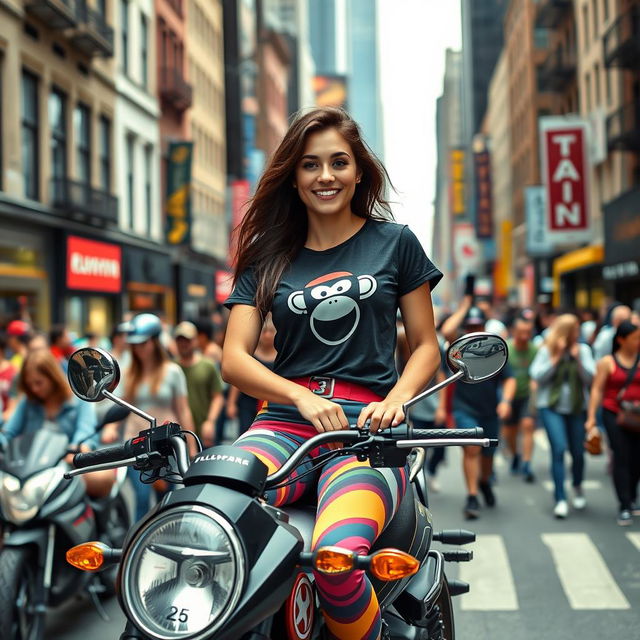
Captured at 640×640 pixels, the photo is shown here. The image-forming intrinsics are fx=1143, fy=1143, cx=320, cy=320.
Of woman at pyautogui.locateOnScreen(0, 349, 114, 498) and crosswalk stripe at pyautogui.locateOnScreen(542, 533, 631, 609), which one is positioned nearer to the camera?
woman at pyautogui.locateOnScreen(0, 349, 114, 498)

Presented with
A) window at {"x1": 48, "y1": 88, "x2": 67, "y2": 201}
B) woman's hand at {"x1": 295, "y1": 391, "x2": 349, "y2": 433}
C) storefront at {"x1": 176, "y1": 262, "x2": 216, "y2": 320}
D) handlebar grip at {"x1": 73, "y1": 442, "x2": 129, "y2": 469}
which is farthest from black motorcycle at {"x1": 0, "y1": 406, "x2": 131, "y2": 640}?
storefront at {"x1": 176, "y1": 262, "x2": 216, "y2": 320}

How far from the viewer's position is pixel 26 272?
24.6m

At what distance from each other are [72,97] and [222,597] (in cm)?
2696

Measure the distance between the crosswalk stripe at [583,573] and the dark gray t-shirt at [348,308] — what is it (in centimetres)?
405

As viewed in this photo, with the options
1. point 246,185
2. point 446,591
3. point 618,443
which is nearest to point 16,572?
point 446,591

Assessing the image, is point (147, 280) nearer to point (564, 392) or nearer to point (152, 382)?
point (564, 392)

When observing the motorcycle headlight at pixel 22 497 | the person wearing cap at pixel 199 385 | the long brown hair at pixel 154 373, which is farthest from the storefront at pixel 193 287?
the motorcycle headlight at pixel 22 497

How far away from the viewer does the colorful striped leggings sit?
113 inches

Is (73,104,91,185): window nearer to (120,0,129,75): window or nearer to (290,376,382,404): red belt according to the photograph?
(120,0,129,75): window

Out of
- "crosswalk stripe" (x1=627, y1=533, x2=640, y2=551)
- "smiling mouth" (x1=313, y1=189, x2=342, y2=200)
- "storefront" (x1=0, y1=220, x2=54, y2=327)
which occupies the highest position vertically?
"storefront" (x1=0, y1=220, x2=54, y2=327)

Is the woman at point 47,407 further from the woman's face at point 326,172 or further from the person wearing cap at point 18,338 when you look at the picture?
the person wearing cap at point 18,338

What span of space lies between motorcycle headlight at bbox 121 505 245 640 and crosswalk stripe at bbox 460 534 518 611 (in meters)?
4.79

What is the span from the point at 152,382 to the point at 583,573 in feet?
11.1

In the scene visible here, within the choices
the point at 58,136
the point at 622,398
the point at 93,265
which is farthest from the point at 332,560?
the point at 93,265
